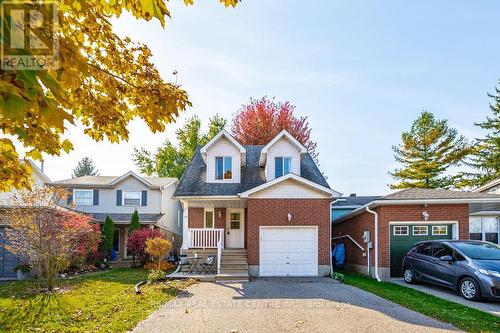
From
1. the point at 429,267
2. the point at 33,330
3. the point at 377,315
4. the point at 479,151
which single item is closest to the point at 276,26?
the point at 377,315

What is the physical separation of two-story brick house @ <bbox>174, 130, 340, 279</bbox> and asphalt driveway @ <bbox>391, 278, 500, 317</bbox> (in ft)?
13.3

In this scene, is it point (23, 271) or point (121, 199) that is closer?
point (23, 271)

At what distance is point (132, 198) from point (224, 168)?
939 cm

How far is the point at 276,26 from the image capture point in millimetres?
8492

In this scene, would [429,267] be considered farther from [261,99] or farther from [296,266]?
[261,99]

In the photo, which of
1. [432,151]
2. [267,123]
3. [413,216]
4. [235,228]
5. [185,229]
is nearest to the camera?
[413,216]

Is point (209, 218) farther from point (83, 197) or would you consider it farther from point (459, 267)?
point (459, 267)

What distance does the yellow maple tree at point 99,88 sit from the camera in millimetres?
2936

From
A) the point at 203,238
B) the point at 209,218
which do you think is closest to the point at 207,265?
the point at 203,238

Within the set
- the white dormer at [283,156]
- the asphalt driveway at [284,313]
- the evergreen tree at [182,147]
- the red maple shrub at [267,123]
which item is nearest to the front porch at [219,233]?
the white dormer at [283,156]

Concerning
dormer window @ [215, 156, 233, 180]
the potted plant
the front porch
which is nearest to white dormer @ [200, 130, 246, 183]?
dormer window @ [215, 156, 233, 180]

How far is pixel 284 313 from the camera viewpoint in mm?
8703

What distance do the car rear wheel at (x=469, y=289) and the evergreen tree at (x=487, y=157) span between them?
2868 cm

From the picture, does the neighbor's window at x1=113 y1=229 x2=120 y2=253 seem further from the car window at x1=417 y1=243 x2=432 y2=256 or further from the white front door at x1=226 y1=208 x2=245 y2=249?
the car window at x1=417 y1=243 x2=432 y2=256
